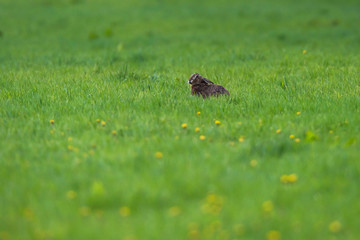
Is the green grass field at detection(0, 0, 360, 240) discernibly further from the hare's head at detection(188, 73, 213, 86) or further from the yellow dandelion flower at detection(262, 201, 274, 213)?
the hare's head at detection(188, 73, 213, 86)

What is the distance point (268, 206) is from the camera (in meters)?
3.47

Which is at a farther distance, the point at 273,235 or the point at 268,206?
the point at 268,206

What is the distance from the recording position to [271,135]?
498cm

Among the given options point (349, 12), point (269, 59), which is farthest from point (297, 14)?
point (269, 59)

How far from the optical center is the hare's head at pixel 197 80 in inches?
260

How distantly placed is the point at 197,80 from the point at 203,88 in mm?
169

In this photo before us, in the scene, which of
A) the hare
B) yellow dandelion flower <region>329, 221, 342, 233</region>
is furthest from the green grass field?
the hare

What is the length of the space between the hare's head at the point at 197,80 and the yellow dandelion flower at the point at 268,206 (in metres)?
3.39

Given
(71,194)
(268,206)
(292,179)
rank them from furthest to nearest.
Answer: (292,179) < (71,194) < (268,206)

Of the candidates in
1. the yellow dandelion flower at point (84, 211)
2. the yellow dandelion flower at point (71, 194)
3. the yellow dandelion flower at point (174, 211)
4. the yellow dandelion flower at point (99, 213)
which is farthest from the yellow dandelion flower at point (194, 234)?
the yellow dandelion flower at point (71, 194)

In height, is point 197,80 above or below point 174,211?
above

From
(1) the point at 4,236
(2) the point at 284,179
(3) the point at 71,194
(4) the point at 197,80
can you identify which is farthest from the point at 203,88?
(1) the point at 4,236

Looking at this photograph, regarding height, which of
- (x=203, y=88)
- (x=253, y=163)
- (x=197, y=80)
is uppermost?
(x=197, y=80)

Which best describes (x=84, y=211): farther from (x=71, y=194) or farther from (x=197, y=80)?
(x=197, y=80)
